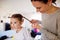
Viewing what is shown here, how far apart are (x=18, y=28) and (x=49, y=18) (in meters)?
0.41

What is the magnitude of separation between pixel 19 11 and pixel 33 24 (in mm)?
227

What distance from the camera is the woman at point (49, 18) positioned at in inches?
38.8

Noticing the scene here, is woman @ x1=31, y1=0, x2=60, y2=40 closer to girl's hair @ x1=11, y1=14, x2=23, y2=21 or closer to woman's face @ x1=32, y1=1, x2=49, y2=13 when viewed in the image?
woman's face @ x1=32, y1=1, x2=49, y2=13

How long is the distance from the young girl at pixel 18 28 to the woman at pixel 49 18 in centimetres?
21

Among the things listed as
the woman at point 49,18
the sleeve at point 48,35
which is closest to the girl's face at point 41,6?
the woman at point 49,18

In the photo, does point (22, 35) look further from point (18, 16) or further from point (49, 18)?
point (49, 18)

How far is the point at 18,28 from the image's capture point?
126cm

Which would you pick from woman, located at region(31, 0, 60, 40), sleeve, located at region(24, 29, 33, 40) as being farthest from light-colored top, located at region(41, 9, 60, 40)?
sleeve, located at region(24, 29, 33, 40)

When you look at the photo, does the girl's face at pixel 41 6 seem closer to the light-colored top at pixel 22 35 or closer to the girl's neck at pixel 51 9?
the girl's neck at pixel 51 9

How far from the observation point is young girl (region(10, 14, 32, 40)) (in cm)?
123

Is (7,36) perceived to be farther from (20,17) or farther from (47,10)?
(47,10)

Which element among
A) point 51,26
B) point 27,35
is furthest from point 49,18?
point 27,35

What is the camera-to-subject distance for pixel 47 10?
1.06 meters

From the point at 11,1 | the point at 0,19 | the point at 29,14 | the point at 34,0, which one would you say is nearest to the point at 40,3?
the point at 34,0
